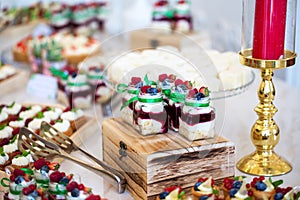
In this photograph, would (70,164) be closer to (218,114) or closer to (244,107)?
(218,114)

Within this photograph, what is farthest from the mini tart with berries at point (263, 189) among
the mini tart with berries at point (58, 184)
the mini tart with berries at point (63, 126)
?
the mini tart with berries at point (63, 126)

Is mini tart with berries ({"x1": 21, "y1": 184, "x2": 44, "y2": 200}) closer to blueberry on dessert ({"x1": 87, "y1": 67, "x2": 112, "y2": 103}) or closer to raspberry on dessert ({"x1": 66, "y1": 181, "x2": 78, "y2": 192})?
raspberry on dessert ({"x1": 66, "y1": 181, "x2": 78, "y2": 192})

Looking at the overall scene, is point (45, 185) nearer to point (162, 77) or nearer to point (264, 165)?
point (162, 77)

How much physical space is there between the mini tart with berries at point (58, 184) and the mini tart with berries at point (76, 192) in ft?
0.04

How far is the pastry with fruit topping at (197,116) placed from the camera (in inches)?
49.8

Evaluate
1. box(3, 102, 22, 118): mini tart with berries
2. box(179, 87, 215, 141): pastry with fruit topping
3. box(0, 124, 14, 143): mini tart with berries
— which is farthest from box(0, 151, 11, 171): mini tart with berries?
box(179, 87, 215, 141): pastry with fruit topping

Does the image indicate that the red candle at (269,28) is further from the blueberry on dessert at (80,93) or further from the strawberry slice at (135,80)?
the blueberry on dessert at (80,93)

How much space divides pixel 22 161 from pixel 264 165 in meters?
0.58

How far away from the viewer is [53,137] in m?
1.54

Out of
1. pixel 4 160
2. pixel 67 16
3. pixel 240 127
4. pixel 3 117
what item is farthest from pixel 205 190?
pixel 67 16

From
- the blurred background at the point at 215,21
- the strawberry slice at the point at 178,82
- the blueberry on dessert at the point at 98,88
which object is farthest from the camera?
the blurred background at the point at 215,21

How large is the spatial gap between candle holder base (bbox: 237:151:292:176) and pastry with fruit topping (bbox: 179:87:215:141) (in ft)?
0.54

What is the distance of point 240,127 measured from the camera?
175cm

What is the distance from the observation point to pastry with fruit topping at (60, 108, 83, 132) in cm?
169
